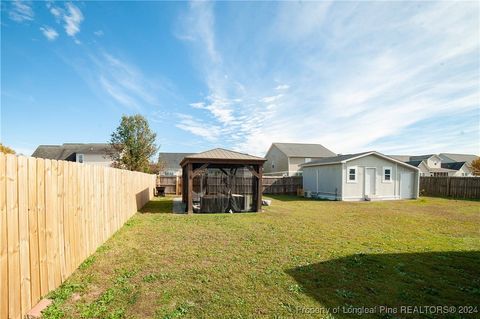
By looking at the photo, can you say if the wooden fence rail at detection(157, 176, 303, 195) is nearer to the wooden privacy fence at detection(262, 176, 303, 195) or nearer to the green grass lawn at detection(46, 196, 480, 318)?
the wooden privacy fence at detection(262, 176, 303, 195)

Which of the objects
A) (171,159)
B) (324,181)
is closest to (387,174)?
(324,181)

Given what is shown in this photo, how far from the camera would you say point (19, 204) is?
259 cm

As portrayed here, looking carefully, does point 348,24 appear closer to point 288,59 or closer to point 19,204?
point 288,59

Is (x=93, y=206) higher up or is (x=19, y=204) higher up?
(x=19, y=204)

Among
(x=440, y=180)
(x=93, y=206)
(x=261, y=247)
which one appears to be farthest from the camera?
(x=440, y=180)

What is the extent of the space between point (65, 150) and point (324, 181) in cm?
4134

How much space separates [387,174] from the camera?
60.0ft

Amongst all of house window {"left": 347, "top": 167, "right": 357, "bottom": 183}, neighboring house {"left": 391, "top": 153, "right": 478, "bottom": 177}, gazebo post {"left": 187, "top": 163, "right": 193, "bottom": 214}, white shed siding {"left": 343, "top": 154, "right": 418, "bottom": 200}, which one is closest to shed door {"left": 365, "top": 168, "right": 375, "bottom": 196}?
white shed siding {"left": 343, "top": 154, "right": 418, "bottom": 200}

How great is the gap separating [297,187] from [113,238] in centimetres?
1952

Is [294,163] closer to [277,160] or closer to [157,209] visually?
[277,160]

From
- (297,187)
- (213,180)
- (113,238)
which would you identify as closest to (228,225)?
(113,238)

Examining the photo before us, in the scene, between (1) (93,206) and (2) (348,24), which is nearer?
(1) (93,206)

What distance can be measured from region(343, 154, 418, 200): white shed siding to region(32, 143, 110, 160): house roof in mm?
35810

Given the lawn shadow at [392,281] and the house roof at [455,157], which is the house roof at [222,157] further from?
the house roof at [455,157]
